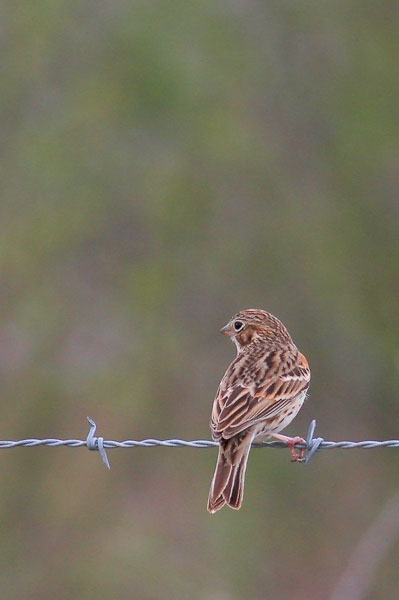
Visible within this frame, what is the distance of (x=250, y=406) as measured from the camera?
878 cm

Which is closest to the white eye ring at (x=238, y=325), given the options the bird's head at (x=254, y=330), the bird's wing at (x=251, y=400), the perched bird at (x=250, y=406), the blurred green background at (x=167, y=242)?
the bird's head at (x=254, y=330)

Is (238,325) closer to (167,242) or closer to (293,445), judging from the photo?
(293,445)

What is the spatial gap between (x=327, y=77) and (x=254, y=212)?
1.55 m

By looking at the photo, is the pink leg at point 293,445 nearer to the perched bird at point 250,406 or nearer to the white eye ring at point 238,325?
the perched bird at point 250,406

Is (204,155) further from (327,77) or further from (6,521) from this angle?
(6,521)

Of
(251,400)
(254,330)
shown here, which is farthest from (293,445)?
(254,330)

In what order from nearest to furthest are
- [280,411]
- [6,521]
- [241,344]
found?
[280,411] → [241,344] → [6,521]

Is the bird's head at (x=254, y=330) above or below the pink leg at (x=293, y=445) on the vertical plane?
above

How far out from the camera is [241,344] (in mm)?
10172

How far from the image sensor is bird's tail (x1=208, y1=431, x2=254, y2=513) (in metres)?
8.44

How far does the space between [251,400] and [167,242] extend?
785 cm

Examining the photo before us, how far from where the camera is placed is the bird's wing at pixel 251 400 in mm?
8633

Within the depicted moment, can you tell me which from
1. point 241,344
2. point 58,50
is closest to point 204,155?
point 58,50

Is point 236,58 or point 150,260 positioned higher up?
point 236,58
